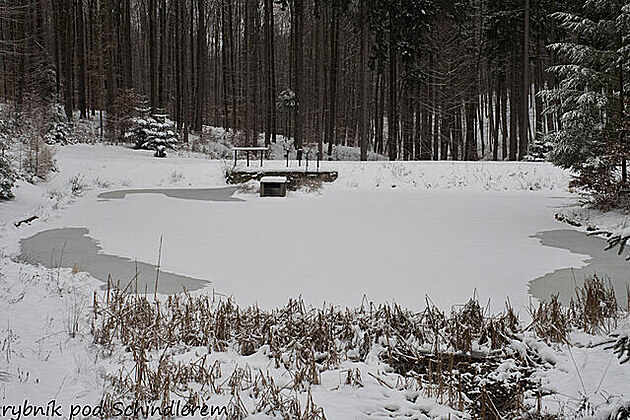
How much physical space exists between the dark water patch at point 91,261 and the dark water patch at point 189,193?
5.76 meters

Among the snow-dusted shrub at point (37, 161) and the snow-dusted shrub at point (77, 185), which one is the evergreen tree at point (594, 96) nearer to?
the snow-dusted shrub at point (77, 185)

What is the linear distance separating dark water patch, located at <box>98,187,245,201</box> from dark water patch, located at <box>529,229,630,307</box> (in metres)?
8.76

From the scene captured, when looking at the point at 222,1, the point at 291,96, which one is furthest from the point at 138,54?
the point at 291,96

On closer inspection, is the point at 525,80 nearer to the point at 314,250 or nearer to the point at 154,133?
the point at 154,133

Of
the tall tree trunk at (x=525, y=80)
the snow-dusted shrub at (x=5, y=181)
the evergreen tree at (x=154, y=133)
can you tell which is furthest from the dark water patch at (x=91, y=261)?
the tall tree trunk at (x=525, y=80)

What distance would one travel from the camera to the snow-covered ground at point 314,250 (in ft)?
13.2

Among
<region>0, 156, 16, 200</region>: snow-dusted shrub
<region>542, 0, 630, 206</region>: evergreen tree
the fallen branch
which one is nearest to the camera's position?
the fallen branch

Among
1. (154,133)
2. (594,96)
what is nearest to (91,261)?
(594,96)

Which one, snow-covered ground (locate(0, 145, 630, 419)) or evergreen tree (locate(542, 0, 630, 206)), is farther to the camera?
evergreen tree (locate(542, 0, 630, 206))

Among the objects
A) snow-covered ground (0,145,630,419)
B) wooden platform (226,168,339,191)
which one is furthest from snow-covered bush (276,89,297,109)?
wooden platform (226,168,339,191)

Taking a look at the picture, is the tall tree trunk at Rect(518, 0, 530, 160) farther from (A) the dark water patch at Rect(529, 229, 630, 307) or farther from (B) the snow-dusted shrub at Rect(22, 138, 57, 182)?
(B) the snow-dusted shrub at Rect(22, 138, 57, 182)

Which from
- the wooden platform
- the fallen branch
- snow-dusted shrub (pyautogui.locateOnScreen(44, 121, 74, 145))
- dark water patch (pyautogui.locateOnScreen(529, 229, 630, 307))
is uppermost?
snow-dusted shrub (pyautogui.locateOnScreen(44, 121, 74, 145))

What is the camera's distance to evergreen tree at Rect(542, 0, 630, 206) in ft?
37.5

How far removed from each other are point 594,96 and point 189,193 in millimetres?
10908
